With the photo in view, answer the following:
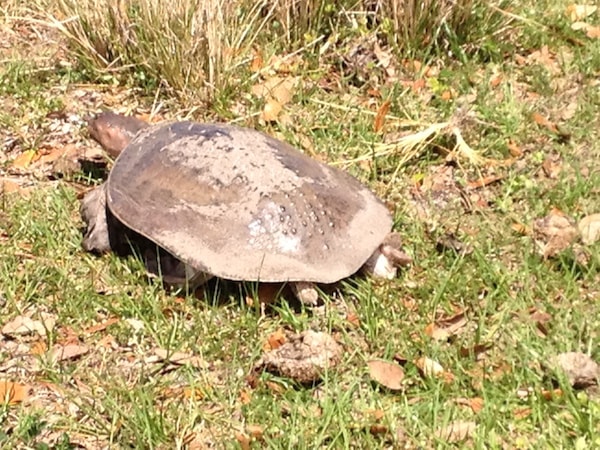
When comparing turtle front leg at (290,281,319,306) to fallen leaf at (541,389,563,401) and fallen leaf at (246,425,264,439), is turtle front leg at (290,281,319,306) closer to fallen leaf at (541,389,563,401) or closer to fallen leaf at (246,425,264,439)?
fallen leaf at (246,425,264,439)

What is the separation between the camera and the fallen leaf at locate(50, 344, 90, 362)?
3.13 metres

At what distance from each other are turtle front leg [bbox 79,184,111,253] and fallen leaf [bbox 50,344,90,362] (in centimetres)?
53

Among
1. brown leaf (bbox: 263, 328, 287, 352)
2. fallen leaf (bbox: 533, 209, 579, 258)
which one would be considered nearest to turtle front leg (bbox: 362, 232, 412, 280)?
brown leaf (bbox: 263, 328, 287, 352)

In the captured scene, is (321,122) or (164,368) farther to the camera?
(321,122)

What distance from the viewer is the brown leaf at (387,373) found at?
2923mm

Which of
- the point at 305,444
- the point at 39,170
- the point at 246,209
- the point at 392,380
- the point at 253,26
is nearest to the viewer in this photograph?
the point at 305,444

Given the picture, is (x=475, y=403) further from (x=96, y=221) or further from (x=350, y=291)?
(x=96, y=221)

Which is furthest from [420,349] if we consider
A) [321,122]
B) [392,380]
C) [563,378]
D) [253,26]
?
[253,26]

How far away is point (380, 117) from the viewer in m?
4.38

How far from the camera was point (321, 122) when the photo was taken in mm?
4438

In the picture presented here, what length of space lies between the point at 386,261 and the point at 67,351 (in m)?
1.19

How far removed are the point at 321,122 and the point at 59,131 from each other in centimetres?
128

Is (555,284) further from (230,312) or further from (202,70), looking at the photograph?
(202,70)

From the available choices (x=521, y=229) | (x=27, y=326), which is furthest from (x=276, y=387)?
(x=521, y=229)
